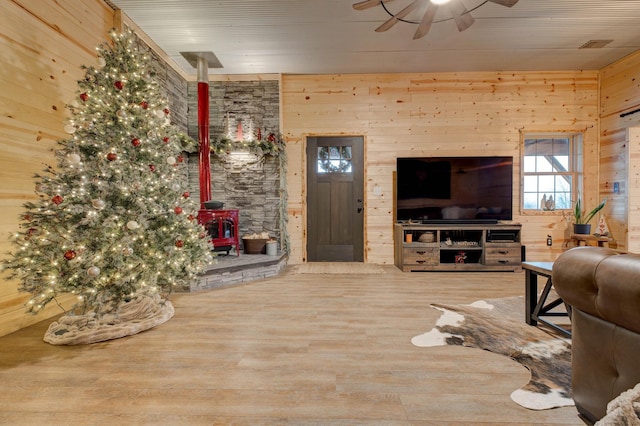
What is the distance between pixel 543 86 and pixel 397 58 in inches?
98.7

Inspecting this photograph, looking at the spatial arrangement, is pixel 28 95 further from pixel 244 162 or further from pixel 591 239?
pixel 591 239

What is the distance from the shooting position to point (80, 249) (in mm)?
2230

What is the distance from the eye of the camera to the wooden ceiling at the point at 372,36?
3.43 m

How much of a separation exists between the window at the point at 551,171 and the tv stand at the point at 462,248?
97cm

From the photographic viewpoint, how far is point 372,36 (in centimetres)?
400

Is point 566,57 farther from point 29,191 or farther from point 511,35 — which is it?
point 29,191

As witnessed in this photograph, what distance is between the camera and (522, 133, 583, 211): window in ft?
16.8

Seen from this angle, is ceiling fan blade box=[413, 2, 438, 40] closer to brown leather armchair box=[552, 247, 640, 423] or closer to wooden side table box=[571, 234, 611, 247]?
brown leather armchair box=[552, 247, 640, 423]

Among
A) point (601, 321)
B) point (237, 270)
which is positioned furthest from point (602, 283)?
point (237, 270)

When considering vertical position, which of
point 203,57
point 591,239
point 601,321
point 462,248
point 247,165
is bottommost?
point 462,248

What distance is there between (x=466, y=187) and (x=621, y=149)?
2.26m

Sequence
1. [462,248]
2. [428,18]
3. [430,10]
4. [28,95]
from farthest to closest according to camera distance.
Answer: [462,248], [428,18], [430,10], [28,95]

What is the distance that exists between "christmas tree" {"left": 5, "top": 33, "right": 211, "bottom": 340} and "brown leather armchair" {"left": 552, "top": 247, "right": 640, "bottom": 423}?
2.69m

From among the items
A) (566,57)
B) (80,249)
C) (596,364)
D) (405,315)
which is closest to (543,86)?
(566,57)
